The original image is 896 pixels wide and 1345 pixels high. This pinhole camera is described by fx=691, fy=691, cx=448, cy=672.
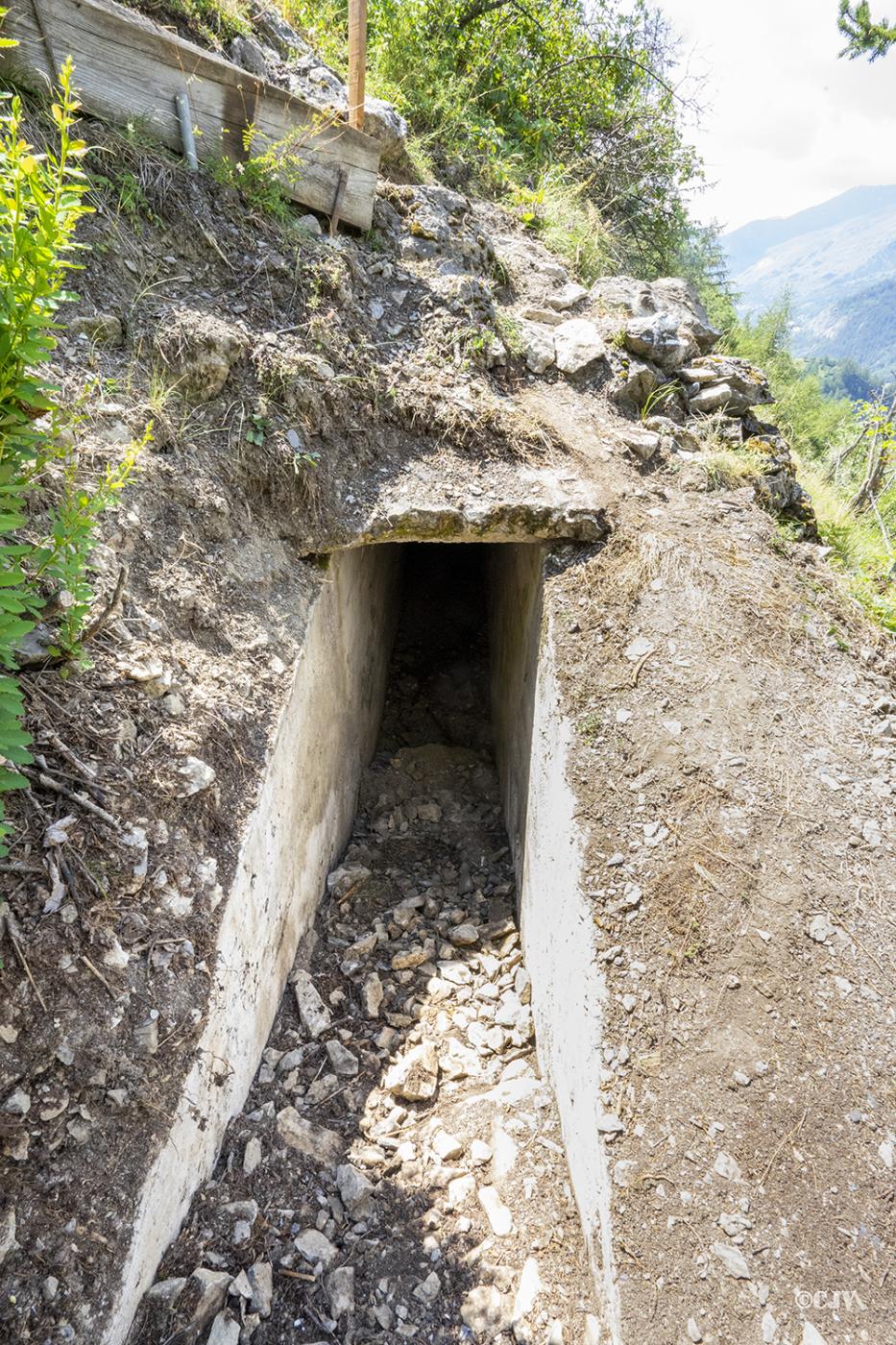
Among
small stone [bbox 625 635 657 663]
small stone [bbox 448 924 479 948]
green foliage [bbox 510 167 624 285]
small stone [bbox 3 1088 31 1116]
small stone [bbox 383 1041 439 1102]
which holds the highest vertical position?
green foliage [bbox 510 167 624 285]

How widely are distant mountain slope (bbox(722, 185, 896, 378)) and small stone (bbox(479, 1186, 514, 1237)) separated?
6233cm

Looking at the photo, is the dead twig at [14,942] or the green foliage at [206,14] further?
the green foliage at [206,14]

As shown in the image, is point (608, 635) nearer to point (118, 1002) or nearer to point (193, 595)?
point (193, 595)

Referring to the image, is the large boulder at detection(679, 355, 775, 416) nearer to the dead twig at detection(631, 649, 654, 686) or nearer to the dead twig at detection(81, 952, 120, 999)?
the dead twig at detection(631, 649, 654, 686)

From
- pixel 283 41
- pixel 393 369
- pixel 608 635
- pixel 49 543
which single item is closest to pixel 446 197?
pixel 283 41

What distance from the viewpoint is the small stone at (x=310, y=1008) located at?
328cm

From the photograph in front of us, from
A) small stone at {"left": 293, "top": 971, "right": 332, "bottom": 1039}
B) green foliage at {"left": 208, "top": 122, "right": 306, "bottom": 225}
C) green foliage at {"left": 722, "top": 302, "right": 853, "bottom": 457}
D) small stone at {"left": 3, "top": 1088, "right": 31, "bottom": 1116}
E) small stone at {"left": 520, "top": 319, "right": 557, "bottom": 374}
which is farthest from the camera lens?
green foliage at {"left": 722, "top": 302, "right": 853, "bottom": 457}

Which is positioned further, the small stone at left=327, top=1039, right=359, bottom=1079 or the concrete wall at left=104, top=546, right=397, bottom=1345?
the small stone at left=327, top=1039, right=359, bottom=1079

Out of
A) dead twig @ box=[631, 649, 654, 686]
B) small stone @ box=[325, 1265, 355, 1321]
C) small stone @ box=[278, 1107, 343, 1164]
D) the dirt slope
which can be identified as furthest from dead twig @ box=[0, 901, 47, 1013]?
dead twig @ box=[631, 649, 654, 686]

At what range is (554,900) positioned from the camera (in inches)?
128

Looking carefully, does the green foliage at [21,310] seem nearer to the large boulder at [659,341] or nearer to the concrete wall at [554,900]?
the concrete wall at [554,900]

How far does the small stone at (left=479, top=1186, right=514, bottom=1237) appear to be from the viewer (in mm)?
2729

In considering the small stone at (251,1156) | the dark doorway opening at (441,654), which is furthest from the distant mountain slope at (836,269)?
the small stone at (251,1156)

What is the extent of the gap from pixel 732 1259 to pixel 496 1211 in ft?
3.28
